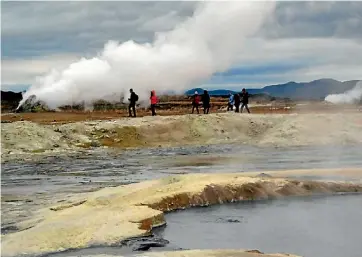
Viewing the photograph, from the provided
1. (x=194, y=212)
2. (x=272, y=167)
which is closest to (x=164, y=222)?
(x=194, y=212)

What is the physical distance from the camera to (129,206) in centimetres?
1497

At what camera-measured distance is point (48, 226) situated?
13422mm

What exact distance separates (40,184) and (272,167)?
786 cm

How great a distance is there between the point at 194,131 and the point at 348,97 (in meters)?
44.6

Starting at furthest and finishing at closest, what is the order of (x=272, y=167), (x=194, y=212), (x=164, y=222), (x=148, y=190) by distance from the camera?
(x=272, y=167) < (x=148, y=190) < (x=194, y=212) < (x=164, y=222)

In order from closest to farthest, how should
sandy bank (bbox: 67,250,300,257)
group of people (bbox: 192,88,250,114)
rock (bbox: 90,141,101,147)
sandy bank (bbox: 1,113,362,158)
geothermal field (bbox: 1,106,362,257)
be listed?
sandy bank (bbox: 67,250,300,257), geothermal field (bbox: 1,106,362,257), sandy bank (bbox: 1,113,362,158), rock (bbox: 90,141,101,147), group of people (bbox: 192,88,250,114)

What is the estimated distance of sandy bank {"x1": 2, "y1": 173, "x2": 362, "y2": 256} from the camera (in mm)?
12281

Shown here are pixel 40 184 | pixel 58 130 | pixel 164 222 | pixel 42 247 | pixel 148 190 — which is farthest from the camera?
pixel 58 130

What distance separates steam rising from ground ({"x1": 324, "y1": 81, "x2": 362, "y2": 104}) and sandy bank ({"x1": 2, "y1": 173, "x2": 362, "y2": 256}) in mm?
59356

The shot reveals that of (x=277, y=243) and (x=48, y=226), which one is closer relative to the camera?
(x=277, y=243)

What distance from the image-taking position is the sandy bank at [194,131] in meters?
34.1

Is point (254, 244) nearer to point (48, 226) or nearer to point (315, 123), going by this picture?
point (48, 226)

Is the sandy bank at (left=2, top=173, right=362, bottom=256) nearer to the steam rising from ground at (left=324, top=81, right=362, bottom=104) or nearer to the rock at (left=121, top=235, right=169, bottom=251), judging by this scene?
the rock at (left=121, top=235, right=169, bottom=251)

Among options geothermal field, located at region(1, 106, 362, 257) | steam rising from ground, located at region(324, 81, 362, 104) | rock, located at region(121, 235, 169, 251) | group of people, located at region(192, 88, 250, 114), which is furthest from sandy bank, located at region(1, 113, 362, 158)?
steam rising from ground, located at region(324, 81, 362, 104)
